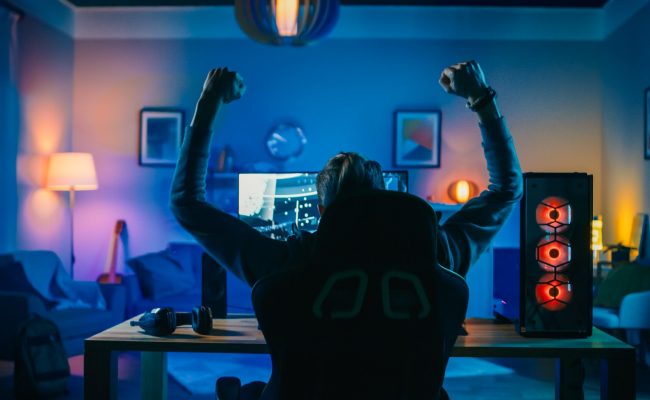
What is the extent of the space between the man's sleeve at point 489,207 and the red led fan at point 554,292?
44 centimetres

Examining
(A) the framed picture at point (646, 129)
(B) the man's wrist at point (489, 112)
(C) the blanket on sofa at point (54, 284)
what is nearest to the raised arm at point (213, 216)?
(B) the man's wrist at point (489, 112)

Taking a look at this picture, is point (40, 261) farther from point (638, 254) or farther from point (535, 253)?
point (638, 254)

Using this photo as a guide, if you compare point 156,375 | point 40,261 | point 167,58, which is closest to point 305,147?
point 167,58

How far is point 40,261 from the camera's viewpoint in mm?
4547

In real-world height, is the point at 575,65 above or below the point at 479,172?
above

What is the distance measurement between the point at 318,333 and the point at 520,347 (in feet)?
2.52

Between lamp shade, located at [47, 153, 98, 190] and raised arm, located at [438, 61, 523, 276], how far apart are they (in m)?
4.40

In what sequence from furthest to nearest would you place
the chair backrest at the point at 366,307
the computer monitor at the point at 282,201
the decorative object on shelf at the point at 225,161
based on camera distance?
the decorative object on shelf at the point at 225,161 → the computer monitor at the point at 282,201 → the chair backrest at the point at 366,307

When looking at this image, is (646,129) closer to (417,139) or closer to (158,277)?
(417,139)

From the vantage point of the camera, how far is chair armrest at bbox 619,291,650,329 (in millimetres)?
3820

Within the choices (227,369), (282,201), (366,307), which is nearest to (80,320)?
(227,369)

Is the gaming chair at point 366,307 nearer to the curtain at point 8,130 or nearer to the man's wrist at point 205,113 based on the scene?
the man's wrist at point 205,113

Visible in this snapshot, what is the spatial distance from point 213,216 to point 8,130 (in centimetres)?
419

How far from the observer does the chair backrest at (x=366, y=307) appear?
0.96 meters
